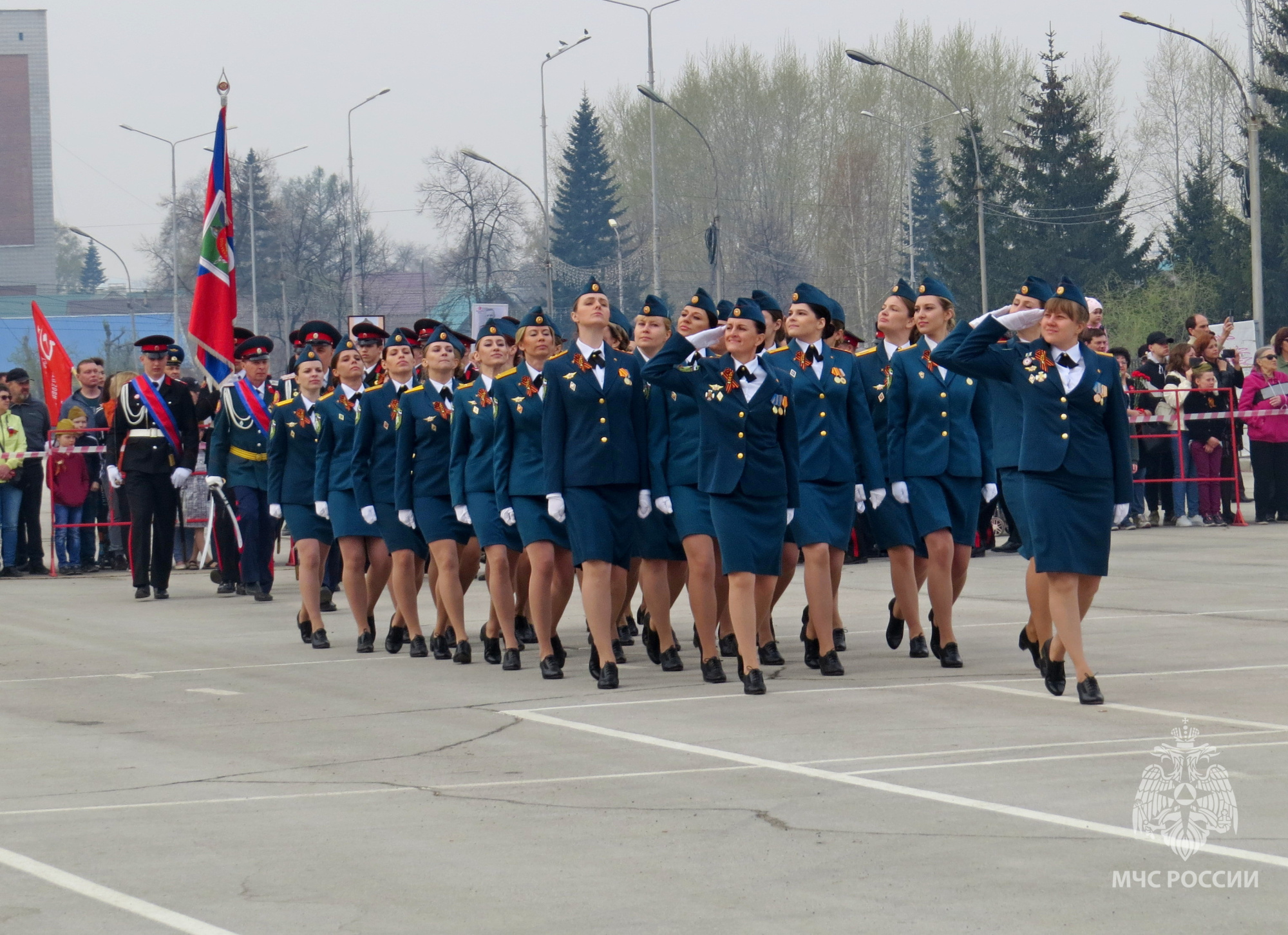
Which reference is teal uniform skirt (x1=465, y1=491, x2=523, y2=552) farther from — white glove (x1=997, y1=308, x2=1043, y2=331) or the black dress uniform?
the black dress uniform

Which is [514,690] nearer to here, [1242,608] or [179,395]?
[1242,608]

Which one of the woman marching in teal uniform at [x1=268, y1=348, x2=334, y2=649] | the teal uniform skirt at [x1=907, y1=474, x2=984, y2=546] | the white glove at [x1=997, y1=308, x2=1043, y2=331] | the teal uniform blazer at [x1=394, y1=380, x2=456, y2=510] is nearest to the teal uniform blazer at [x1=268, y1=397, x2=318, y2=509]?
the woman marching in teal uniform at [x1=268, y1=348, x2=334, y2=649]

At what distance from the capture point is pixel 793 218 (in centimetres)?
7606

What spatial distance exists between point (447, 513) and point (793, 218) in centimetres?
6642

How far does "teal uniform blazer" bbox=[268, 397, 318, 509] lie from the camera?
39.9ft

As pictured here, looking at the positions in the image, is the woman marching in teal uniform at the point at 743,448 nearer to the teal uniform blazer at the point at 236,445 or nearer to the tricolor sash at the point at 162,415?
the teal uniform blazer at the point at 236,445

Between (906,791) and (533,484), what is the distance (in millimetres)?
3869

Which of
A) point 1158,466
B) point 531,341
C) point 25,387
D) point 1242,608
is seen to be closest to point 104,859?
point 531,341

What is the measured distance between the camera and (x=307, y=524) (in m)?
12.0

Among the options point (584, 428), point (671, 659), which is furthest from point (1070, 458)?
point (671, 659)

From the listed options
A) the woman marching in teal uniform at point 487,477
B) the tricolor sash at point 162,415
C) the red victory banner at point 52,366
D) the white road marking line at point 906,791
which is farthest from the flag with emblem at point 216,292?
the white road marking line at point 906,791

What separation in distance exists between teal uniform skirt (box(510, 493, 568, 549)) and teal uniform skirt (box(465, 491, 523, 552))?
1.26 feet

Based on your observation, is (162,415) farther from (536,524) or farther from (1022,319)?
(1022,319)

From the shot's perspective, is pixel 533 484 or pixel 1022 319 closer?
pixel 1022 319
